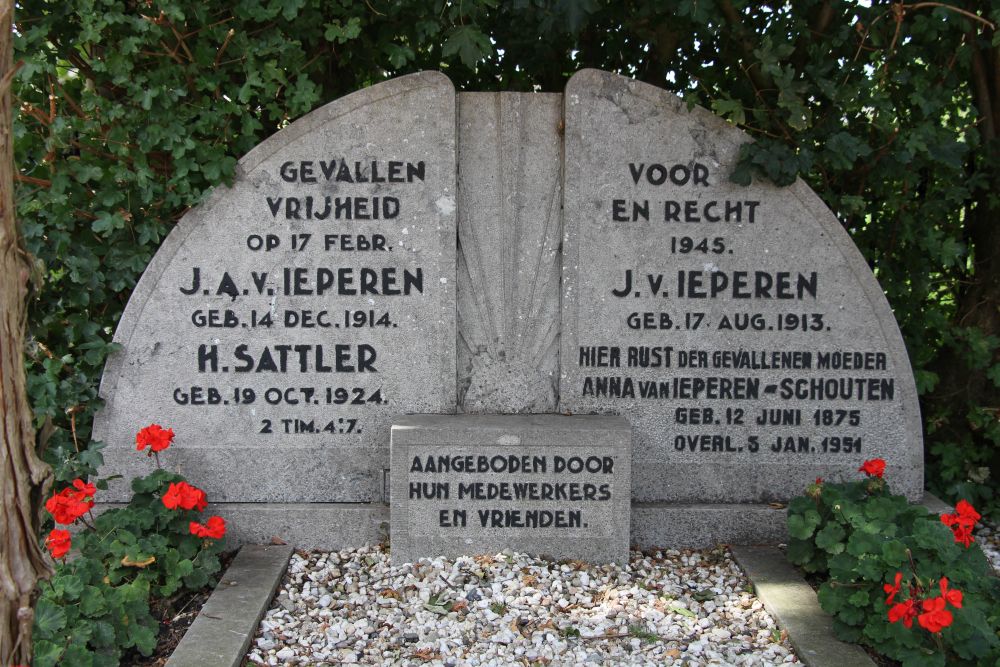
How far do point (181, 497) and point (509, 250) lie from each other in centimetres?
177

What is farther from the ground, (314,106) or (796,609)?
(314,106)

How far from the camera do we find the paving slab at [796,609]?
315 centimetres

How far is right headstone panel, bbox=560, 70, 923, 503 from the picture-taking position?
4.14m

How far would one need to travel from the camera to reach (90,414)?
4.17 metres

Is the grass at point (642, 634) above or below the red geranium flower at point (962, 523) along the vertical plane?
below

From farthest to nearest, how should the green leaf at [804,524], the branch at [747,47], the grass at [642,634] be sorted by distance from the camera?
the branch at [747,47], the green leaf at [804,524], the grass at [642,634]

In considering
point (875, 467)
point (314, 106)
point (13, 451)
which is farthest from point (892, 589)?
point (314, 106)

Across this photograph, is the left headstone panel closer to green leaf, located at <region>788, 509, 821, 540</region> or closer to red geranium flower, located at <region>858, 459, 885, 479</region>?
green leaf, located at <region>788, 509, 821, 540</region>

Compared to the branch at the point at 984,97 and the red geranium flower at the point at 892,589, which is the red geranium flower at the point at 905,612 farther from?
the branch at the point at 984,97

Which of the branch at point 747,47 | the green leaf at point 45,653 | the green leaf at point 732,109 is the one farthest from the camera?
the branch at point 747,47

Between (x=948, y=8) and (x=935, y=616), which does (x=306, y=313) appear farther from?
(x=948, y=8)

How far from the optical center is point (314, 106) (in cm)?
462

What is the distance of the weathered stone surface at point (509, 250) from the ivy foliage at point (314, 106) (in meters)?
0.38

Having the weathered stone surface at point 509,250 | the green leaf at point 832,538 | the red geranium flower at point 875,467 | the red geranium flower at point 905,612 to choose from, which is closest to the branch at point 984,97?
the red geranium flower at point 875,467
